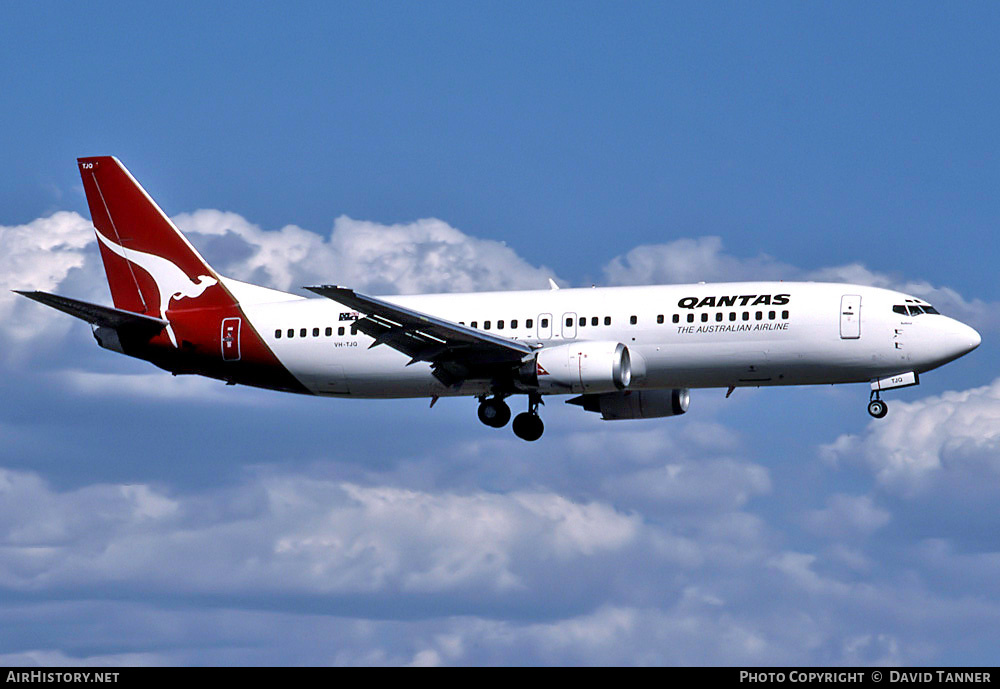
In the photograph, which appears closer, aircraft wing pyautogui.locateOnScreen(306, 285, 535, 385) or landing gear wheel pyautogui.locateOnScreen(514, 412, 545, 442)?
aircraft wing pyautogui.locateOnScreen(306, 285, 535, 385)

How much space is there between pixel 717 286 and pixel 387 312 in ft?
41.0

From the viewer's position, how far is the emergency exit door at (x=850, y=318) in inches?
2138

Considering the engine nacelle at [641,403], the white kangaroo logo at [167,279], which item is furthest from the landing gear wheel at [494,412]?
the white kangaroo logo at [167,279]

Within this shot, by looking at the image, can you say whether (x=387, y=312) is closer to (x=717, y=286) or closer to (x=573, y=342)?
(x=573, y=342)

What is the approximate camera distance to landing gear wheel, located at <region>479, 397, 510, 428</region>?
194ft

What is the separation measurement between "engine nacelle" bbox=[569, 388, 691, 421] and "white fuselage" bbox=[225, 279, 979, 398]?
536 centimetres

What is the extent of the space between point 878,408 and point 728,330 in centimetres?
621

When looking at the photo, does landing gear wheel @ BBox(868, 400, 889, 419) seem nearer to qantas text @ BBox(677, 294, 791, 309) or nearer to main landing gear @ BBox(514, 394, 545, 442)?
qantas text @ BBox(677, 294, 791, 309)

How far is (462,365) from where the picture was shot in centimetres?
5725

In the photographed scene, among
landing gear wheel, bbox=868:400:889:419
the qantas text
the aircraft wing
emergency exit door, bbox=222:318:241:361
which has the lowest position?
landing gear wheel, bbox=868:400:889:419

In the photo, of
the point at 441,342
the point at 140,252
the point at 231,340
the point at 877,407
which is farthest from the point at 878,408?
the point at 140,252

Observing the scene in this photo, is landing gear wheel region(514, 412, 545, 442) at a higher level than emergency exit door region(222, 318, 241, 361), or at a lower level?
lower

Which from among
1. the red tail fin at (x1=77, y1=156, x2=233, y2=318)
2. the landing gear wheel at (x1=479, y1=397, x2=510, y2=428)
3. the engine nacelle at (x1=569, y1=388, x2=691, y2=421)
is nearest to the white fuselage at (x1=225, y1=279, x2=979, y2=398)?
the landing gear wheel at (x1=479, y1=397, x2=510, y2=428)
